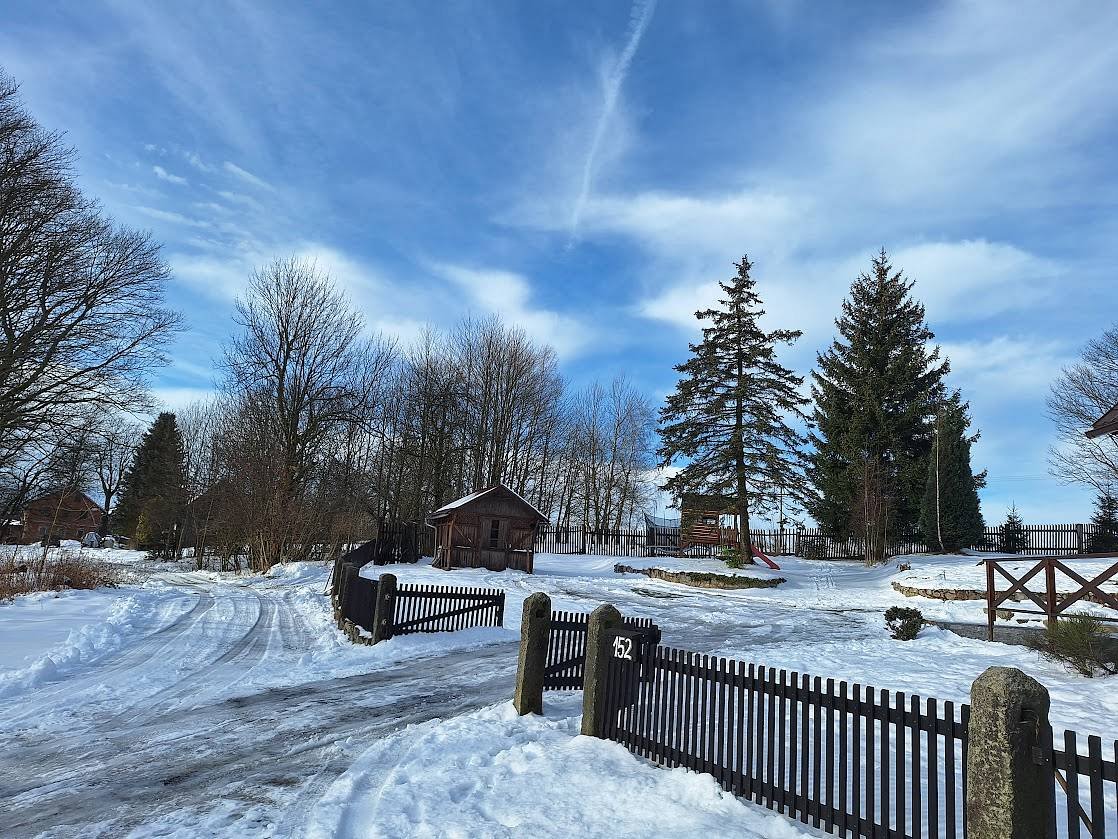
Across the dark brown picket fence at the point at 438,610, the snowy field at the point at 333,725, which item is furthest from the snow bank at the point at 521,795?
the dark brown picket fence at the point at 438,610

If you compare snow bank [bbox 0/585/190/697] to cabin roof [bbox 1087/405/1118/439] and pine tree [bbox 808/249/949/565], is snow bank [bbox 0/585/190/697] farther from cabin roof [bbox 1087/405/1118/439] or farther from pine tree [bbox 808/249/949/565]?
pine tree [bbox 808/249/949/565]

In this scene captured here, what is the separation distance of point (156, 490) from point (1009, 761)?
66.0 meters

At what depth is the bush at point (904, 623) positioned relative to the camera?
1353 centimetres

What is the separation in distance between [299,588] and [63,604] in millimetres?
10277

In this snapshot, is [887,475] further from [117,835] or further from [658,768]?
[117,835]

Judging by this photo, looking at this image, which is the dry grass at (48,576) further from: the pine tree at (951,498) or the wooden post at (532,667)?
the pine tree at (951,498)

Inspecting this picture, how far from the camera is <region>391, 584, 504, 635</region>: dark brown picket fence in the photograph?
521 inches

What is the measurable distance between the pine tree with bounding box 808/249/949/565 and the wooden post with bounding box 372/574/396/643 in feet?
87.9

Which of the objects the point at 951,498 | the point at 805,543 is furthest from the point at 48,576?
the point at 951,498

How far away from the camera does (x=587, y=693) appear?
688cm

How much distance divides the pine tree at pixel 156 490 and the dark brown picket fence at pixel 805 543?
27.4 m

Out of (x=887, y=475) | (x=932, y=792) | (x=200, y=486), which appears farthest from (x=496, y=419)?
(x=932, y=792)

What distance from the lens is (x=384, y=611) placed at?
504 inches

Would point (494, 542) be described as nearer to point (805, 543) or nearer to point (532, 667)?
point (805, 543)
